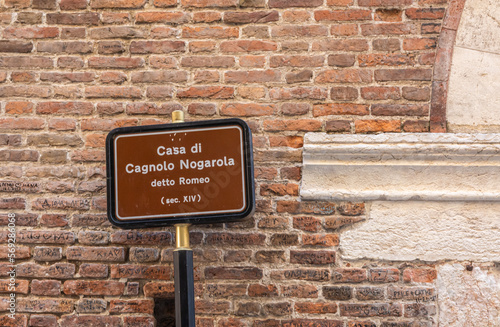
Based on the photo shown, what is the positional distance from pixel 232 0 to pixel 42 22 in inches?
42.2

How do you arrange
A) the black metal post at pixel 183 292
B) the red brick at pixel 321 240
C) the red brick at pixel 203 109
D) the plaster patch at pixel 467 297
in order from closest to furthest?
the black metal post at pixel 183 292, the plaster patch at pixel 467 297, the red brick at pixel 321 240, the red brick at pixel 203 109

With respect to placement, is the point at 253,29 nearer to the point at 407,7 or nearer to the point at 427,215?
the point at 407,7

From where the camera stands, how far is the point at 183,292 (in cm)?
158

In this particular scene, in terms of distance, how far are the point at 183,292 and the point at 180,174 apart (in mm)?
466

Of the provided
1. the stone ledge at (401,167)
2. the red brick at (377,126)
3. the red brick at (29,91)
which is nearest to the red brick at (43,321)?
the red brick at (29,91)

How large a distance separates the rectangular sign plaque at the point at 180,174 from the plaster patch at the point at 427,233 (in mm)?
780

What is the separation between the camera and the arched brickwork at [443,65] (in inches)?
85.5

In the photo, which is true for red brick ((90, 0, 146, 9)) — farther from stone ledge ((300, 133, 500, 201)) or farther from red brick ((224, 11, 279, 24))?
stone ledge ((300, 133, 500, 201))

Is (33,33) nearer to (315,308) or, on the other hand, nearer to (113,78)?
(113,78)

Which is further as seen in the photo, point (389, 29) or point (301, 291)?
point (389, 29)

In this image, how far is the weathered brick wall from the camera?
82.3 inches

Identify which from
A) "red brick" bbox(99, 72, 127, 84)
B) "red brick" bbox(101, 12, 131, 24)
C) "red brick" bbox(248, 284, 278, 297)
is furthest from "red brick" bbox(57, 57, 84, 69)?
"red brick" bbox(248, 284, 278, 297)

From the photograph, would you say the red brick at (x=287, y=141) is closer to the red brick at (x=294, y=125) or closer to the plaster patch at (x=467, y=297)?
the red brick at (x=294, y=125)

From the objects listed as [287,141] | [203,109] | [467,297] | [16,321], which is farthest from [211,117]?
[467,297]
